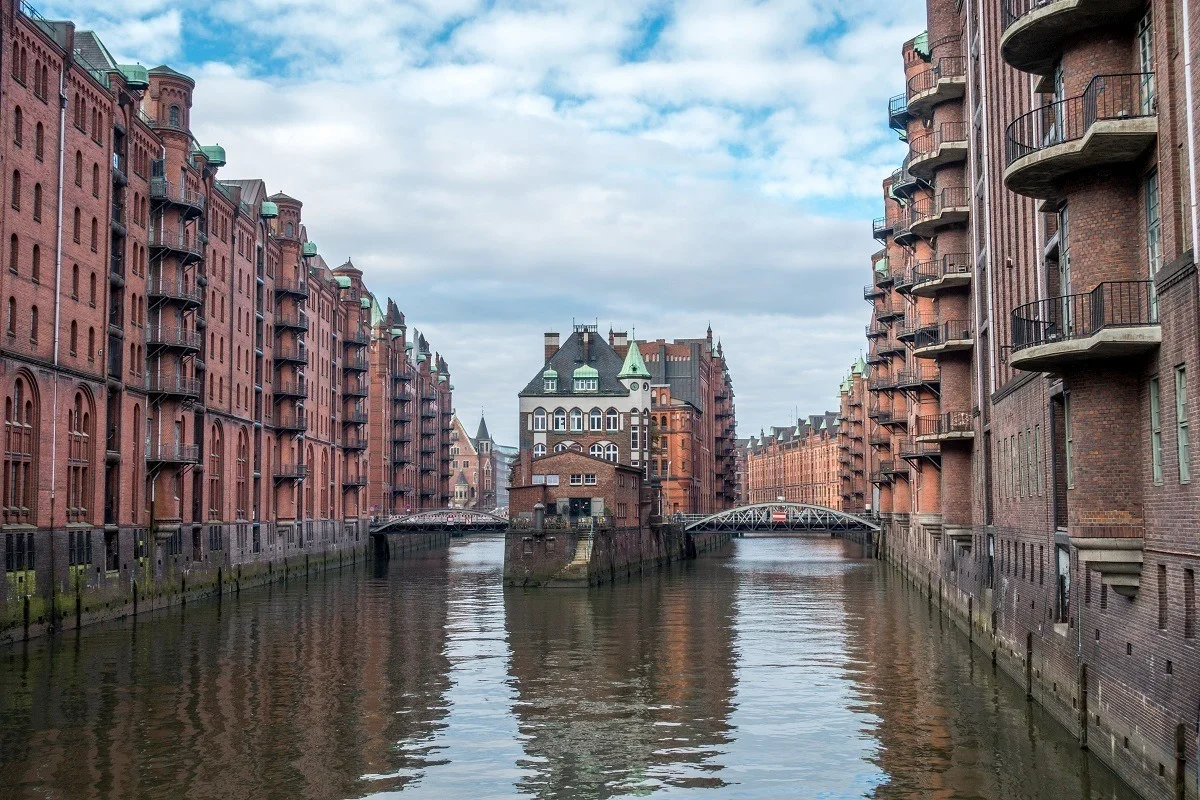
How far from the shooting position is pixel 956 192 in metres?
48.0

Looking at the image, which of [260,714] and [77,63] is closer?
[260,714]

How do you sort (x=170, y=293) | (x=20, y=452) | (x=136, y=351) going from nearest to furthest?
(x=20, y=452)
(x=136, y=351)
(x=170, y=293)

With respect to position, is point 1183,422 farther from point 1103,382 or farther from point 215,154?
point 215,154

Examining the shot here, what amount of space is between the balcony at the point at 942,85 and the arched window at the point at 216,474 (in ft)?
125

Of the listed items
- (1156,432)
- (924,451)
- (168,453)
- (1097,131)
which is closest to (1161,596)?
(1156,432)

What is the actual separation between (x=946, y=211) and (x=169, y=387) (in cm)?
3358

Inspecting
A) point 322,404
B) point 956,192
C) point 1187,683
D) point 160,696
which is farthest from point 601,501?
point 1187,683

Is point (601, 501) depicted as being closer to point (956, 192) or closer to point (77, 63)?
point (956, 192)

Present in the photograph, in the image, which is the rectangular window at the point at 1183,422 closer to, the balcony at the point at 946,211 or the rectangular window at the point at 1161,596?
the rectangular window at the point at 1161,596

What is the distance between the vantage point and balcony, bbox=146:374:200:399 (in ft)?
183

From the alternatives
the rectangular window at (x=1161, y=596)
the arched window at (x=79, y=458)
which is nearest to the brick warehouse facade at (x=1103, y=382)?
the rectangular window at (x=1161, y=596)

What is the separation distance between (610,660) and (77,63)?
28632 millimetres

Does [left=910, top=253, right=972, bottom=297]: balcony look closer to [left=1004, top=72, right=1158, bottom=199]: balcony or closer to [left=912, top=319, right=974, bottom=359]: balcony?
[left=912, top=319, right=974, bottom=359]: balcony

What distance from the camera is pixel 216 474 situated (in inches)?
2643
